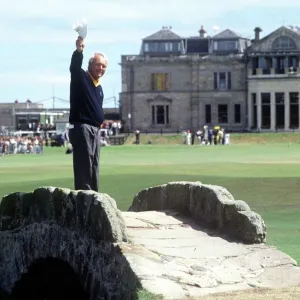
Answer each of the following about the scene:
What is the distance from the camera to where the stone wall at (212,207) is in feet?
39.3

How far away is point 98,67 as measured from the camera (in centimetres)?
1349

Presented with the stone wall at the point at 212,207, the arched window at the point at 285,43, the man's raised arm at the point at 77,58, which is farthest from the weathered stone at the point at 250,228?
the arched window at the point at 285,43

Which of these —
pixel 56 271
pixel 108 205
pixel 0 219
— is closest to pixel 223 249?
pixel 108 205

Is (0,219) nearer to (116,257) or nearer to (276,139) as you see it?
(116,257)

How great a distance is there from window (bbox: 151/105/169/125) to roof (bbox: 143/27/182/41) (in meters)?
9.75

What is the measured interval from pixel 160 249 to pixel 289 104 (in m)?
121

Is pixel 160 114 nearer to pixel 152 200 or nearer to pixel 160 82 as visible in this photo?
pixel 160 82

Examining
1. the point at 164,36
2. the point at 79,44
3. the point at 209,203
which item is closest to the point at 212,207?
the point at 209,203

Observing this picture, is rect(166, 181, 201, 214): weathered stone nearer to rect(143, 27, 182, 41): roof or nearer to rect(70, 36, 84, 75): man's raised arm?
rect(70, 36, 84, 75): man's raised arm

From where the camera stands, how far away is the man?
44.2 feet

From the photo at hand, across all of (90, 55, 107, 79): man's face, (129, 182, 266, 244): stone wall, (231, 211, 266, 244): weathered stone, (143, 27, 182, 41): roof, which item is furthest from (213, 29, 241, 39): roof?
(231, 211, 266, 244): weathered stone

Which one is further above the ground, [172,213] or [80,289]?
[172,213]

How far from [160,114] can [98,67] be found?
123m

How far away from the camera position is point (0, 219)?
14.6 metres
